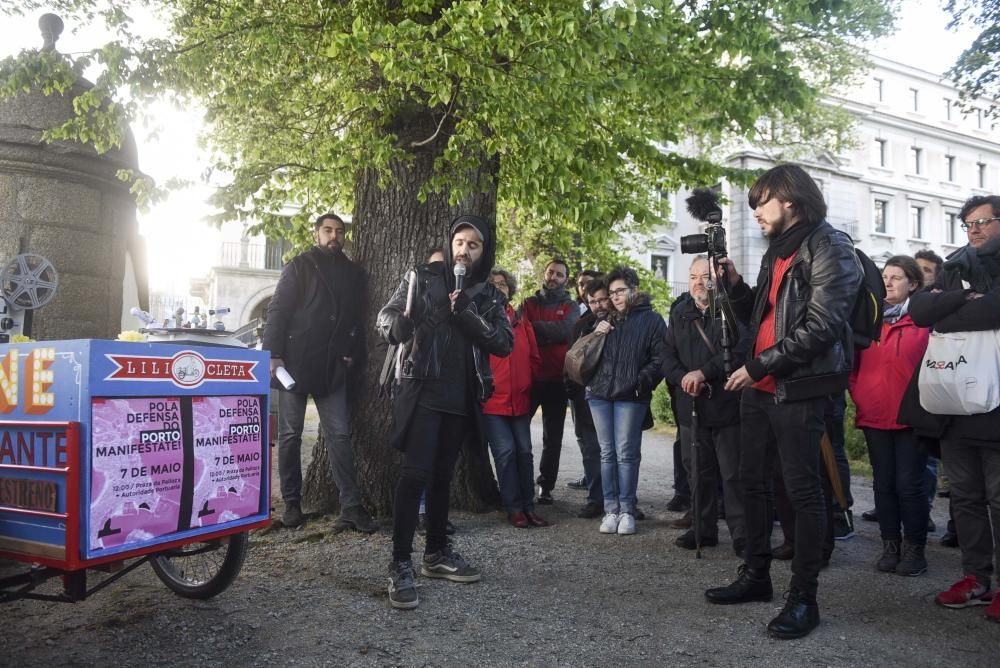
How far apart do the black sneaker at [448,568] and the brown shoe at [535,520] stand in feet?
5.12

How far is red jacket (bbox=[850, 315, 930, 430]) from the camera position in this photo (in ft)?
16.6

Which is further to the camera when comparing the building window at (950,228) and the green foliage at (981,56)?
the building window at (950,228)

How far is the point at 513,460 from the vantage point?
20.4ft

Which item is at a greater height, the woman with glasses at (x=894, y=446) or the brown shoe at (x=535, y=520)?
the woman with glasses at (x=894, y=446)

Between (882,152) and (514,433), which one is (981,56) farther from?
(882,152)

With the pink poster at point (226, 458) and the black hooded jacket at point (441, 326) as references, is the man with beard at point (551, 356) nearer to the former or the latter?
the black hooded jacket at point (441, 326)

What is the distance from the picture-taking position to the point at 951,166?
47.2m

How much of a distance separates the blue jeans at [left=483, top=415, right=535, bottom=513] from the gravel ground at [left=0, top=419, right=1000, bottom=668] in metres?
0.87

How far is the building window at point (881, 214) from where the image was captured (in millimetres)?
42781

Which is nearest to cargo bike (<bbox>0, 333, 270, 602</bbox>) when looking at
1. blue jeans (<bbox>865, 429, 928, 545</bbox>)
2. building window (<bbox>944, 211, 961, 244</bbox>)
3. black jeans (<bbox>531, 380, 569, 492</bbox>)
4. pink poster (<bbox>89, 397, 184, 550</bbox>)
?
pink poster (<bbox>89, 397, 184, 550</bbox>)

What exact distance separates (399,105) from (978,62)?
946cm

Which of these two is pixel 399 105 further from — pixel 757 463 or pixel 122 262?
pixel 122 262

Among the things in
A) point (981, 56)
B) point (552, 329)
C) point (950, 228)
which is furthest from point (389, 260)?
point (950, 228)

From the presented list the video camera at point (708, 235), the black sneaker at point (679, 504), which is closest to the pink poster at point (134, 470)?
the video camera at point (708, 235)
